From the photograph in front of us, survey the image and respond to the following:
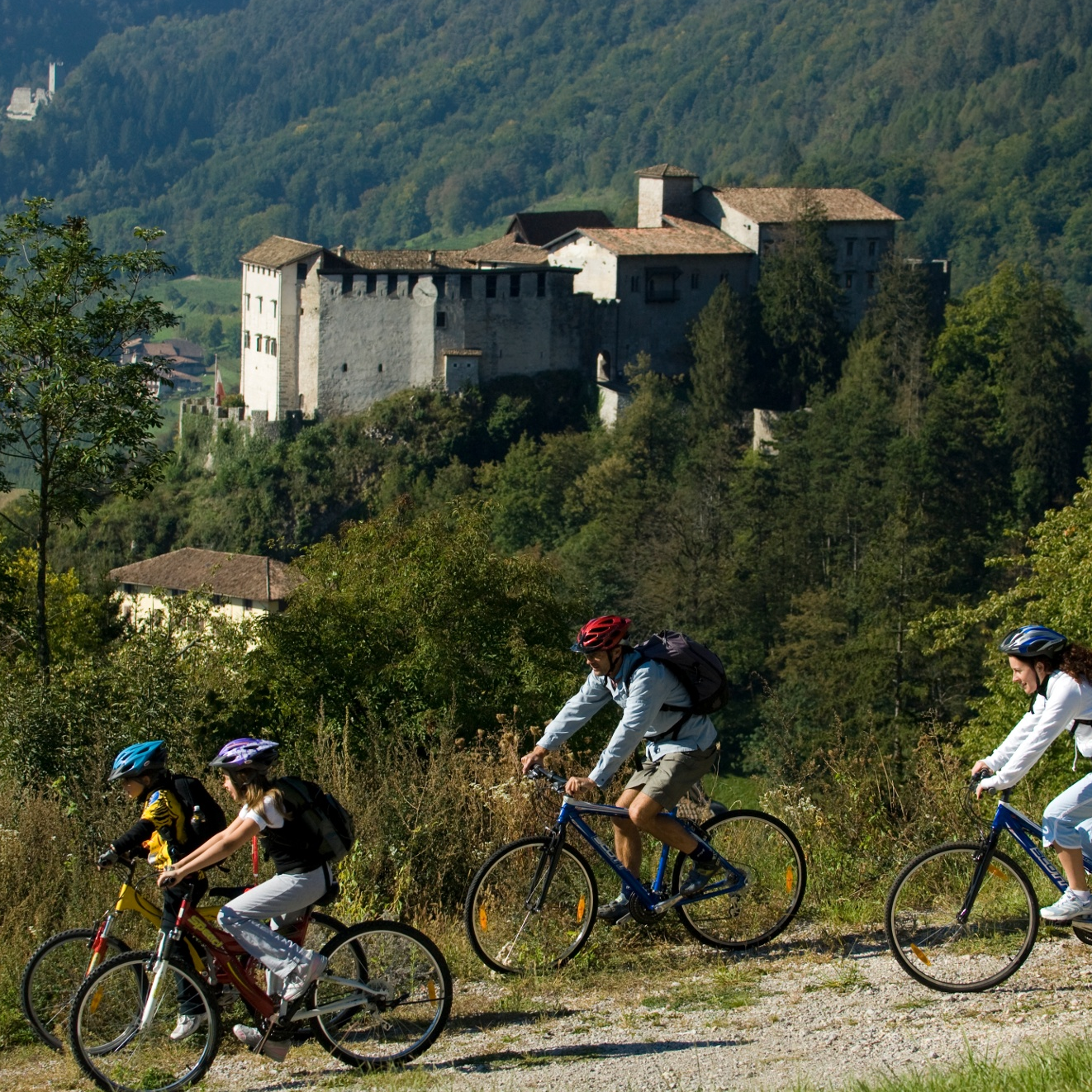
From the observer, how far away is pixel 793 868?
21.8 feet

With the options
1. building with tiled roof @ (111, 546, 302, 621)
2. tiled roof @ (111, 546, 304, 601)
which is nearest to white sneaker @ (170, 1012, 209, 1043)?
building with tiled roof @ (111, 546, 302, 621)

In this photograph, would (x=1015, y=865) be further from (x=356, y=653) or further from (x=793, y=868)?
(x=356, y=653)

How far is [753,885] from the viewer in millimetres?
6645

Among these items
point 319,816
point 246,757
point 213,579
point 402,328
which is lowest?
point 213,579

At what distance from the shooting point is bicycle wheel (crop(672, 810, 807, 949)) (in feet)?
21.6

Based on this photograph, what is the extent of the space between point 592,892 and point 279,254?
166ft

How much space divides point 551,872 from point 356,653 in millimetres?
13840

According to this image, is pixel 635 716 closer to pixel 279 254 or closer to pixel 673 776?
pixel 673 776

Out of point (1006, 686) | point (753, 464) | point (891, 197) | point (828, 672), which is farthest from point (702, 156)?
point (1006, 686)

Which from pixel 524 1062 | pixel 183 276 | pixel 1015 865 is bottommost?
pixel 183 276

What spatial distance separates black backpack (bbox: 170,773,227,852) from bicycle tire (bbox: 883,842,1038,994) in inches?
92.3

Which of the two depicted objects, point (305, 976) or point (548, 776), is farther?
point (548, 776)

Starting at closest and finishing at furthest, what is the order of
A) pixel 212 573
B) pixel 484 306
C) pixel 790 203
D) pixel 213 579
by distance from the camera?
pixel 213 579 < pixel 212 573 < pixel 484 306 < pixel 790 203

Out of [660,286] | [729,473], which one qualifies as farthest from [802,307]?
[729,473]
